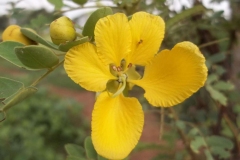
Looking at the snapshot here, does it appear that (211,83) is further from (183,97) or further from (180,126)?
(183,97)

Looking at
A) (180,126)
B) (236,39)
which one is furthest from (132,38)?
(236,39)

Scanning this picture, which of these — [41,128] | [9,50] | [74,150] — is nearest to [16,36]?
[9,50]

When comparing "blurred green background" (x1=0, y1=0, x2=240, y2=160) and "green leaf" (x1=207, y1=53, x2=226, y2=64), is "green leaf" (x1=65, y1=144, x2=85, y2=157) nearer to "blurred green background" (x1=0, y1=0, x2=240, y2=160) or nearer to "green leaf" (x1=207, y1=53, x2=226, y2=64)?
"blurred green background" (x1=0, y1=0, x2=240, y2=160)

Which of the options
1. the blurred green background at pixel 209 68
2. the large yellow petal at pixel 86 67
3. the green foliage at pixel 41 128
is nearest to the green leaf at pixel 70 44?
the large yellow petal at pixel 86 67

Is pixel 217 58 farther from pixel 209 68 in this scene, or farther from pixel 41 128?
pixel 41 128

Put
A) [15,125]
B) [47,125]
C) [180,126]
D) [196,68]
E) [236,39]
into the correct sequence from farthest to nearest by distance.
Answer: [47,125] < [15,125] < [236,39] < [180,126] < [196,68]

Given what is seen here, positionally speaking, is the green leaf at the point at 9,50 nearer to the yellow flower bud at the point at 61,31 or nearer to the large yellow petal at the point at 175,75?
the yellow flower bud at the point at 61,31
